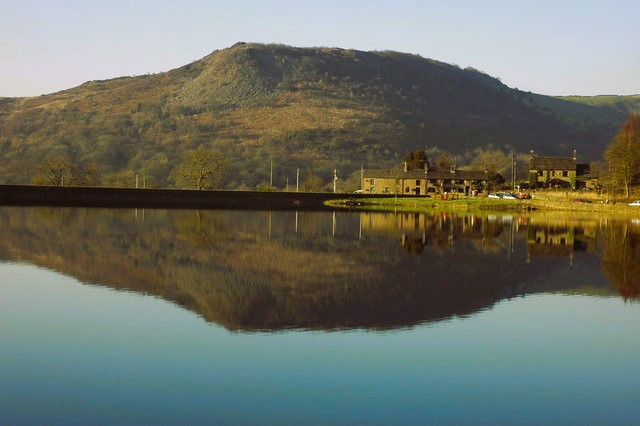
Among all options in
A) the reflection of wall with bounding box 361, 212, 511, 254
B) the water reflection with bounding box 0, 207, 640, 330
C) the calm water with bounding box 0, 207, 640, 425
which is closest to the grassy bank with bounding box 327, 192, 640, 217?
the reflection of wall with bounding box 361, 212, 511, 254

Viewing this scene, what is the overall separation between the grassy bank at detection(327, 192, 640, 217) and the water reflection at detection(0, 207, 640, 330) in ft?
133

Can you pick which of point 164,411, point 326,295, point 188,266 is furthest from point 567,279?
point 164,411

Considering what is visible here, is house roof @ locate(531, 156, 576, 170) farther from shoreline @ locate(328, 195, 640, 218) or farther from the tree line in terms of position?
shoreline @ locate(328, 195, 640, 218)

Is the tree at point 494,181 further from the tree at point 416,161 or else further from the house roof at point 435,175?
the tree at point 416,161

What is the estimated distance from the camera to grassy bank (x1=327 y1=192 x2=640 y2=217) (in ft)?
349

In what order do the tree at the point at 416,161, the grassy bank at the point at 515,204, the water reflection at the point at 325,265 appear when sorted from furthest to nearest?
1. the tree at the point at 416,161
2. the grassy bank at the point at 515,204
3. the water reflection at the point at 325,265

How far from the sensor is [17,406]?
1525cm

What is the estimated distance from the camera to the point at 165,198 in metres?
122

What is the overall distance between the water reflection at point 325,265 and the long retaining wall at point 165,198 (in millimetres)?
46174

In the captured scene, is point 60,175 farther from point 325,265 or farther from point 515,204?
point 325,265

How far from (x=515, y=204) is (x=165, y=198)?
5691 centimetres

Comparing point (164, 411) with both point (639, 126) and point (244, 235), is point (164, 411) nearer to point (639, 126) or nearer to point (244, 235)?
point (244, 235)

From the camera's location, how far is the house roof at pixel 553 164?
160125 mm

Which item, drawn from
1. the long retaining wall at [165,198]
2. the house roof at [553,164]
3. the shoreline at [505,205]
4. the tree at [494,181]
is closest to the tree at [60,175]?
the long retaining wall at [165,198]
